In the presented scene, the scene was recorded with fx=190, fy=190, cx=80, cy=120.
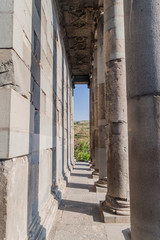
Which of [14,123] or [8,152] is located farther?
[14,123]

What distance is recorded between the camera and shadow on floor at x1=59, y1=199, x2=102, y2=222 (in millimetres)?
5582

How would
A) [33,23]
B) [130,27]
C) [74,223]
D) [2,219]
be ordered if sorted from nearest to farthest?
[2,219]
[130,27]
[33,23]
[74,223]

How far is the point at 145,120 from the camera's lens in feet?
8.46

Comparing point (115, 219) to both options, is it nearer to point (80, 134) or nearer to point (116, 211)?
point (116, 211)

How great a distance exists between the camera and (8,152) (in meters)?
2.48

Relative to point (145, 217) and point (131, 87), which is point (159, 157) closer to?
point (145, 217)

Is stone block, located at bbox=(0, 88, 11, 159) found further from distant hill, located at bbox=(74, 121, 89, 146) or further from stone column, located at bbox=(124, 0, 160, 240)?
distant hill, located at bbox=(74, 121, 89, 146)

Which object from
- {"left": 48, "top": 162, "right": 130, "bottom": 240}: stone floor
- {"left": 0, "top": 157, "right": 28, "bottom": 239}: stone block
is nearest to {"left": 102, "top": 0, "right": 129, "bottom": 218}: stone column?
{"left": 48, "top": 162, "right": 130, "bottom": 240}: stone floor

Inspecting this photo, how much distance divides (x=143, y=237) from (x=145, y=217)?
277mm

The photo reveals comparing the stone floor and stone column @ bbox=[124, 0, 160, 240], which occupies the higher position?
stone column @ bbox=[124, 0, 160, 240]

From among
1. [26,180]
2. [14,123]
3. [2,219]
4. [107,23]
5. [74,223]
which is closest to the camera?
[2,219]

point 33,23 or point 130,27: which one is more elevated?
point 33,23

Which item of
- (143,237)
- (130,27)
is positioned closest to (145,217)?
(143,237)

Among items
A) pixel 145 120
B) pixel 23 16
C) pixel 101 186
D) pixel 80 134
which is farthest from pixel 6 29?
pixel 80 134
